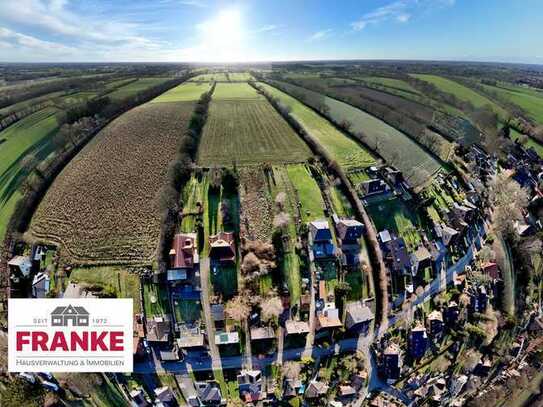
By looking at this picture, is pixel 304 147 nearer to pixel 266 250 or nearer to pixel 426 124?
pixel 266 250

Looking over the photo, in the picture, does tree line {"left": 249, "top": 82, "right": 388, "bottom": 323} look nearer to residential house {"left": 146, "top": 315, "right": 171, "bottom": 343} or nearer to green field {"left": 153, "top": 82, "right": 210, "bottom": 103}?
residential house {"left": 146, "top": 315, "right": 171, "bottom": 343}

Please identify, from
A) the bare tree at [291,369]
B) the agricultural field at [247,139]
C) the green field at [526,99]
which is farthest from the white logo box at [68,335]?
the green field at [526,99]

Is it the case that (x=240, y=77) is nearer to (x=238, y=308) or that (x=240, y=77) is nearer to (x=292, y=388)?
(x=238, y=308)

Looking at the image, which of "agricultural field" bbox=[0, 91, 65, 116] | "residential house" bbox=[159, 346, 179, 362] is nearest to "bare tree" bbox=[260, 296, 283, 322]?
"residential house" bbox=[159, 346, 179, 362]

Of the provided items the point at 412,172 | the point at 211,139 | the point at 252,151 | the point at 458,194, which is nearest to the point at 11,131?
the point at 211,139

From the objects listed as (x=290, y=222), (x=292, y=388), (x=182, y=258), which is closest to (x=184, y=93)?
(x=290, y=222)

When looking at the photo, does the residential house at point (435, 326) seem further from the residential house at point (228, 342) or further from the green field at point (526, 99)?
the green field at point (526, 99)
